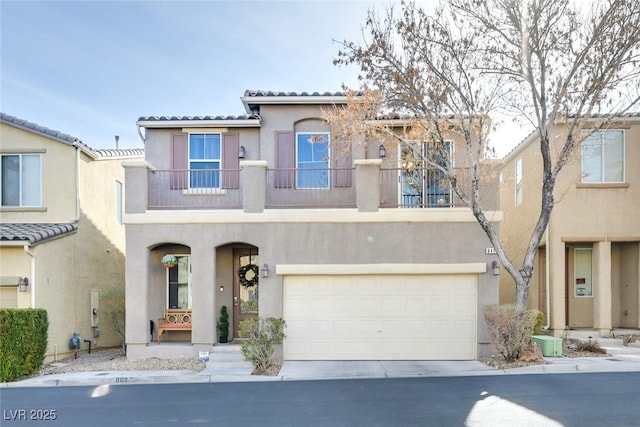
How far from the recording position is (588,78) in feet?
34.0

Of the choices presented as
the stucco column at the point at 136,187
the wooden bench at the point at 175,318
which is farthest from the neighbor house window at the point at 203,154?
the wooden bench at the point at 175,318

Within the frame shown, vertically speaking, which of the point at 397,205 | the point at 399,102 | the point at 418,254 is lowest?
the point at 418,254

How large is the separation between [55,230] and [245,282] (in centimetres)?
570

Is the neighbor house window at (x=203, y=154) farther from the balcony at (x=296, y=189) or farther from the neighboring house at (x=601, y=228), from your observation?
the neighboring house at (x=601, y=228)

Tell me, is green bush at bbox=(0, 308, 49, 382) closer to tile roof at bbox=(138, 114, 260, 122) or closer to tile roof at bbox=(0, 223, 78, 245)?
tile roof at bbox=(0, 223, 78, 245)

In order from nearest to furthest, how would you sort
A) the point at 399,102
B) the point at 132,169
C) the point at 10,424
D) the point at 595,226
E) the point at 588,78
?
the point at 10,424
the point at 588,78
the point at 399,102
the point at 132,169
the point at 595,226

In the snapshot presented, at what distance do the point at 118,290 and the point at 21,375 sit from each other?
478cm

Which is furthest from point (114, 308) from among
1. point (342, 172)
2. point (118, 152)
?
point (342, 172)

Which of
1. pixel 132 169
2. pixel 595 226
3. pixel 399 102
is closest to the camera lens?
pixel 399 102

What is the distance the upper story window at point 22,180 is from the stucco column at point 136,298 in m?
4.53

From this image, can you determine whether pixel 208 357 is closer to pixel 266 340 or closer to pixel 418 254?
pixel 266 340

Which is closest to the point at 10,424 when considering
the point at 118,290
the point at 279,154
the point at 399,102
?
the point at 118,290

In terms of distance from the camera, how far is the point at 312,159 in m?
13.5

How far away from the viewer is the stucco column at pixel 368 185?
11.6 metres
